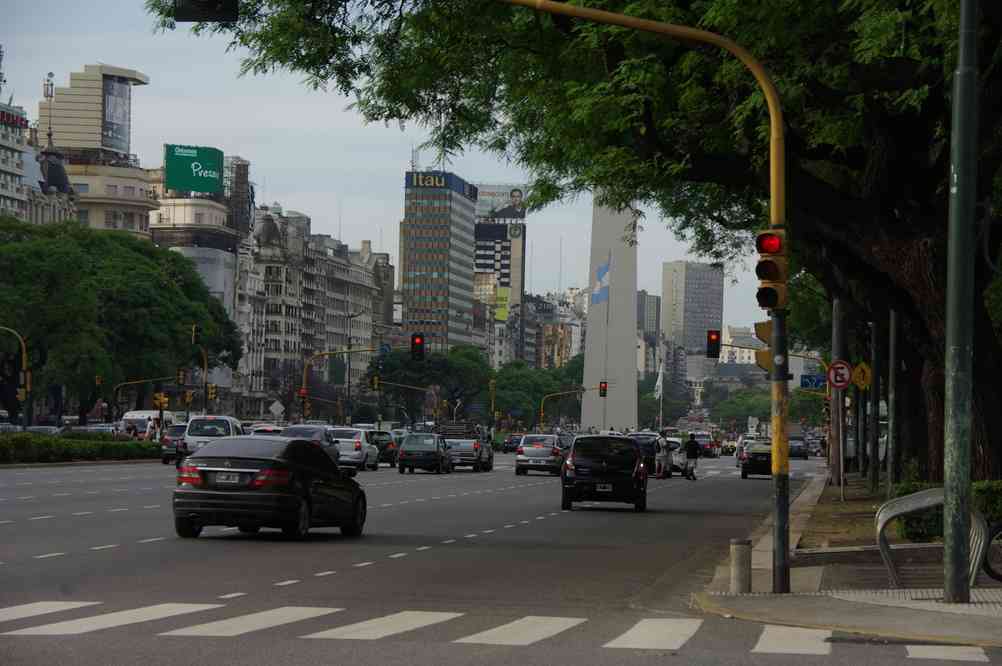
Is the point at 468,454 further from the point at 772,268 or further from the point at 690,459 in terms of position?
the point at 772,268

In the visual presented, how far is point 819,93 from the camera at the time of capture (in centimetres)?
2186

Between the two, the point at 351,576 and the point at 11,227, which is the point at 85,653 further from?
the point at 11,227

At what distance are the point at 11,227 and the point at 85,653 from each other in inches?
3775

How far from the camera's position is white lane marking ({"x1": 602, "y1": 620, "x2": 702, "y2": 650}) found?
13.4m

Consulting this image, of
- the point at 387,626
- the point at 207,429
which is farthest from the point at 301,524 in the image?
the point at 207,429

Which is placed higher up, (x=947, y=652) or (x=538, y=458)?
(x=538, y=458)

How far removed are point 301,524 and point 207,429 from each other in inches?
1365

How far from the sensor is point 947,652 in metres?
13.2

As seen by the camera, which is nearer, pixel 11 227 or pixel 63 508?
pixel 63 508

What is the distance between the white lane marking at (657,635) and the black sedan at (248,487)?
1021cm

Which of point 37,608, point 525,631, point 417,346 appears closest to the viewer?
point 525,631

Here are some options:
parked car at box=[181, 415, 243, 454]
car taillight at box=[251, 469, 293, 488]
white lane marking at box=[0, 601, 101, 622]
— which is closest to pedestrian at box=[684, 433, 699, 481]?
parked car at box=[181, 415, 243, 454]

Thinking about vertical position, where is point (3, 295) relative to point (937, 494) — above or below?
above

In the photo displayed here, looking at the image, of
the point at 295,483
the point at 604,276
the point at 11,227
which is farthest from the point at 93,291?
the point at 295,483
